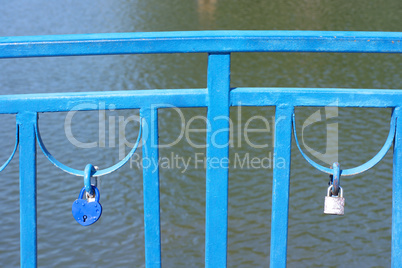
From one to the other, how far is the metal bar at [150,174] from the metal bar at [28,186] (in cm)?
30

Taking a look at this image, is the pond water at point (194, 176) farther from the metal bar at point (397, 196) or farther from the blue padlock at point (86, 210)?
the blue padlock at point (86, 210)

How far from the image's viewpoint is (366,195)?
3.61m

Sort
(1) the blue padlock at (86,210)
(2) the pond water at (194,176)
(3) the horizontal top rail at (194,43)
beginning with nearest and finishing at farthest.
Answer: (3) the horizontal top rail at (194,43) < (1) the blue padlock at (86,210) < (2) the pond water at (194,176)

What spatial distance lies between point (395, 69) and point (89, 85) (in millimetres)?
2641

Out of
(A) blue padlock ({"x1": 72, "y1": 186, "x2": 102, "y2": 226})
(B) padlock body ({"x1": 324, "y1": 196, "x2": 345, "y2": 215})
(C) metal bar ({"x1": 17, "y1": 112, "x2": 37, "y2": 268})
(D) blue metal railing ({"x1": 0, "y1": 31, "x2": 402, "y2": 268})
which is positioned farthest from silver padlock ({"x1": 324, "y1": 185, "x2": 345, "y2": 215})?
(C) metal bar ({"x1": 17, "y1": 112, "x2": 37, "y2": 268})

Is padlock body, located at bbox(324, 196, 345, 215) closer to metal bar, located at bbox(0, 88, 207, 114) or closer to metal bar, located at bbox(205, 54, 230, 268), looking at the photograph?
metal bar, located at bbox(205, 54, 230, 268)

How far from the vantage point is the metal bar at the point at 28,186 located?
167cm

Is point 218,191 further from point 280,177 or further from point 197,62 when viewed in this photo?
point 197,62

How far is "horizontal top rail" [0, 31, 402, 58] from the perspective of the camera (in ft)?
5.23

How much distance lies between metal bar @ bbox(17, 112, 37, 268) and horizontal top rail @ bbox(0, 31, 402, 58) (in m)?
0.19

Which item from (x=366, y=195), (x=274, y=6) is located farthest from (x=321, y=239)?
(x=274, y=6)

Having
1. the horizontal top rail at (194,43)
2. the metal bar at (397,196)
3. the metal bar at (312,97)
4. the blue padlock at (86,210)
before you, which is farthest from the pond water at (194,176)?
the horizontal top rail at (194,43)

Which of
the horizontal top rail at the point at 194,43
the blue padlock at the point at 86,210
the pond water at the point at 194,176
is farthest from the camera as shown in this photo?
the pond water at the point at 194,176

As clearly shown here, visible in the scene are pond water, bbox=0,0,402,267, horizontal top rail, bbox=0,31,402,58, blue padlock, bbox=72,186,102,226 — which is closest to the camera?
horizontal top rail, bbox=0,31,402,58
